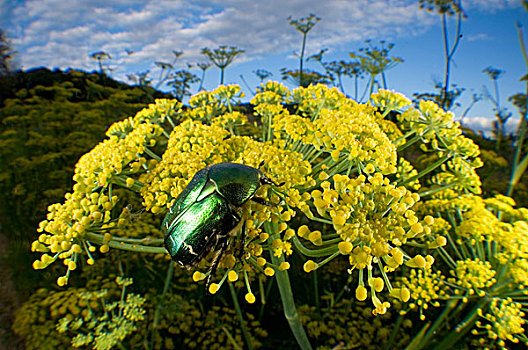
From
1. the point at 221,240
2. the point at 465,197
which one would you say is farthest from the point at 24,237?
the point at 465,197

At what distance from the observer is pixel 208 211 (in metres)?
0.97

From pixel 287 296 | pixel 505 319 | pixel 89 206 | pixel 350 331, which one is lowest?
pixel 350 331

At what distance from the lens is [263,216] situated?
1.02 metres

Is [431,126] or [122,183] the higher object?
[431,126]

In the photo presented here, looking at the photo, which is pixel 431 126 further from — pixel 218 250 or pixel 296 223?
pixel 296 223

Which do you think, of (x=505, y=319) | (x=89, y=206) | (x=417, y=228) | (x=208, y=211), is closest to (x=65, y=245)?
(x=89, y=206)

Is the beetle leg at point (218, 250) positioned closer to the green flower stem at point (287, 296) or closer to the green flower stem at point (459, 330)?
the green flower stem at point (287, 296)

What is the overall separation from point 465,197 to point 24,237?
4492mm

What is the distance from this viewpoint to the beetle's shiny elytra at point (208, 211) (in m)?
0.94

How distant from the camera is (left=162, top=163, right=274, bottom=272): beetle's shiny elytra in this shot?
3.08ft

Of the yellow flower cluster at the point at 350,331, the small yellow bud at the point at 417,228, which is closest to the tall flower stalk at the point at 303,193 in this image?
the small yellow bud at the point at 417,228

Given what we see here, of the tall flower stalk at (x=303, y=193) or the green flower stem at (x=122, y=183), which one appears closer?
the tall flower stalk at (x=303, y=193)

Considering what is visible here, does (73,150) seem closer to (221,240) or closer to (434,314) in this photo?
(221,240)

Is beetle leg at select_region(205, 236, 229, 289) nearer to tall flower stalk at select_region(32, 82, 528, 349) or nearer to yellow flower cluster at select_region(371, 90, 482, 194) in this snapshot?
tall flower stalk at select_region(32, 82, 528, 349)
